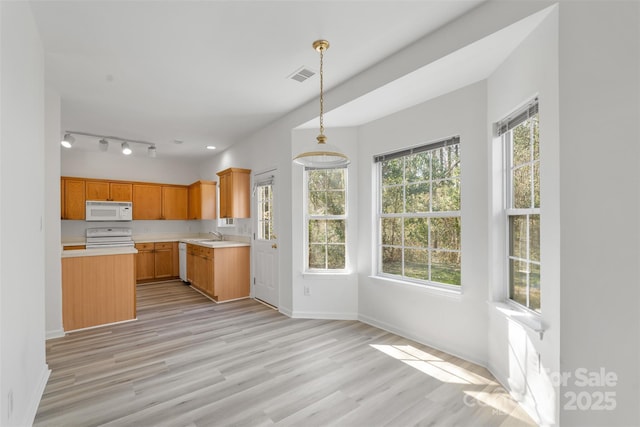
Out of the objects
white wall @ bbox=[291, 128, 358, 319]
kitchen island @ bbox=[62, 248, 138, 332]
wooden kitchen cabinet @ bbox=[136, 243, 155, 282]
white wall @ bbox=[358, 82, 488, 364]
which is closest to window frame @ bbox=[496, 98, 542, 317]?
white wall @ bbox=[358, 82, 488, 364]

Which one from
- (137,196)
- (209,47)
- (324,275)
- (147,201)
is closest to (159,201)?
(147,201)

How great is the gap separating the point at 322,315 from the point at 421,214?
1867mm

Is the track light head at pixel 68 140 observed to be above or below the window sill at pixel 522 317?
above

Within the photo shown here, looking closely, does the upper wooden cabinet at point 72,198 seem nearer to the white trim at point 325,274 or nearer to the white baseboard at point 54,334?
the white baseboard at point 54,334

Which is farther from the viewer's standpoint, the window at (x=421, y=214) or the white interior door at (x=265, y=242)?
the white interior door at (x=265, y=242)

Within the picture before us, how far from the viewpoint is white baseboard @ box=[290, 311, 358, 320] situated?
3980 mm

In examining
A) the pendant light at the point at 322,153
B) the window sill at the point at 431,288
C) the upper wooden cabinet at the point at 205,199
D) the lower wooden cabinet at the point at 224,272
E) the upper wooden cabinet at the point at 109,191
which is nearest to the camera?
the pendant light at the point at 322,153

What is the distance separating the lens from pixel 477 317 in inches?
108

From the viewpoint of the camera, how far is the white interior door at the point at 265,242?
460cm

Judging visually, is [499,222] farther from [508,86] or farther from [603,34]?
[603,34]

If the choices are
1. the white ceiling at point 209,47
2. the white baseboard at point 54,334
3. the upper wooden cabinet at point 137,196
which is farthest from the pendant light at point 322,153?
the upper wooden cabinet at point 137,196

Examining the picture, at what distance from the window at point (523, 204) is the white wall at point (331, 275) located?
1801mm

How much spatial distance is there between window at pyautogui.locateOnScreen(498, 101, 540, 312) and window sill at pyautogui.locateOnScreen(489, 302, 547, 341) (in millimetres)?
78

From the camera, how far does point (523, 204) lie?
7.77 ft
